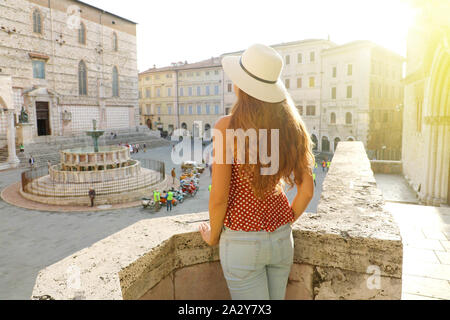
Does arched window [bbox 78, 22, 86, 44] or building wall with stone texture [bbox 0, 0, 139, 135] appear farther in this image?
arched window [bbox 78, 22, 86, 44]

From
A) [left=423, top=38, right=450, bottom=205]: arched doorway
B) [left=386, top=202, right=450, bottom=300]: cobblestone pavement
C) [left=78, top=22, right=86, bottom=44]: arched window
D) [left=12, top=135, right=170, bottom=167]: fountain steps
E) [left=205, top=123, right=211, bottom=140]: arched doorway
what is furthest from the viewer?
[left=205, top=123, right=211, bottom=140]: arched doorway

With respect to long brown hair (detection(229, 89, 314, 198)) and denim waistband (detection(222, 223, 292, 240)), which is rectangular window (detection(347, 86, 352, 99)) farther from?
denim waistband (detection(222, 223, 292, 240))

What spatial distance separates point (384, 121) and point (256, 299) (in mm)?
36868

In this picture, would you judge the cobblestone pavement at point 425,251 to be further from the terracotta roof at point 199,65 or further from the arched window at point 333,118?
the terracotta roof at point 199,65

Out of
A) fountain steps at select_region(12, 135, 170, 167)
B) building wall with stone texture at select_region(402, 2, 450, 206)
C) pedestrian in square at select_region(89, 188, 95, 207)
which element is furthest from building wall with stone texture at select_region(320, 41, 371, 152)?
pedestrian in square at select_region(89, 188, 95, 207)

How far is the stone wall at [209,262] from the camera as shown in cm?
177

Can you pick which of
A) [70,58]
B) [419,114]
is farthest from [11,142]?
[419,114]

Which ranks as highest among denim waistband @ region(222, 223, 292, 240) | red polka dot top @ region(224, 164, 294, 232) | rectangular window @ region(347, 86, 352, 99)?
rectangular window @ region(347, 86, 352, 99)

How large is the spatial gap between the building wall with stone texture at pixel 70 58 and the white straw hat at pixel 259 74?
30.0 m

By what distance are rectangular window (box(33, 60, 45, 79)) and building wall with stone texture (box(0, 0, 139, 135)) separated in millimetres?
334

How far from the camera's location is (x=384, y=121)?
113ft

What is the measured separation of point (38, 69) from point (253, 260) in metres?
32.3

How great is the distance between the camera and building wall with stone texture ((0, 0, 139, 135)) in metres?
26.7
